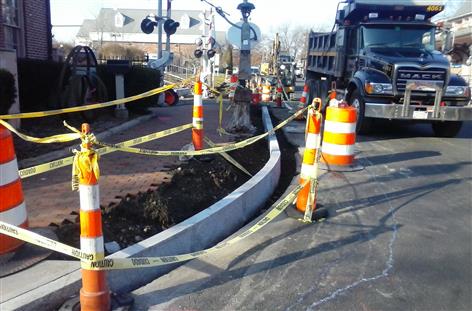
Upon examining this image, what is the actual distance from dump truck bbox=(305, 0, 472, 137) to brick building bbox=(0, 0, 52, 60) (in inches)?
341

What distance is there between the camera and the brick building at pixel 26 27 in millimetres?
11125

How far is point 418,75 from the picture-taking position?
31.9 feet

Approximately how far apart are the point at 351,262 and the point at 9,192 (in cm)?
300

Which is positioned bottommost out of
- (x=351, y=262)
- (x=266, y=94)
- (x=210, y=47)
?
(x=351, y=262)

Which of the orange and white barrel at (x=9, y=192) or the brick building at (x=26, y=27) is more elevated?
the brick building at (x=26, y=27)

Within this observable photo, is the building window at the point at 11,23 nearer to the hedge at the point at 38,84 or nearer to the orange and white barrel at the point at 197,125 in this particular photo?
the hedge at the point at 38,84

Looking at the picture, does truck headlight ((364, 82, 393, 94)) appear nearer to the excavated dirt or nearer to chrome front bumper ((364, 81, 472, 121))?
chrome front bumper ((364, 81, 472, 121))

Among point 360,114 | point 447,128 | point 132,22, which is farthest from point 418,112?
point 132,22

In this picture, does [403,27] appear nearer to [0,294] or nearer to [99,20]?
[0,294]

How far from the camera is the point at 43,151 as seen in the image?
680cm

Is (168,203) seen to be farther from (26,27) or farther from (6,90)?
(26,27)

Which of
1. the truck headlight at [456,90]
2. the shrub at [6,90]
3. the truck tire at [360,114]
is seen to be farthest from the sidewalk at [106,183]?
the truck headlight at [456,90]

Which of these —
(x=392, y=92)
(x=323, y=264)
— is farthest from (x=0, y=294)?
(x=392, y=92)

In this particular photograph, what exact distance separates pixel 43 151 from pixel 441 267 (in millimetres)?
5739
